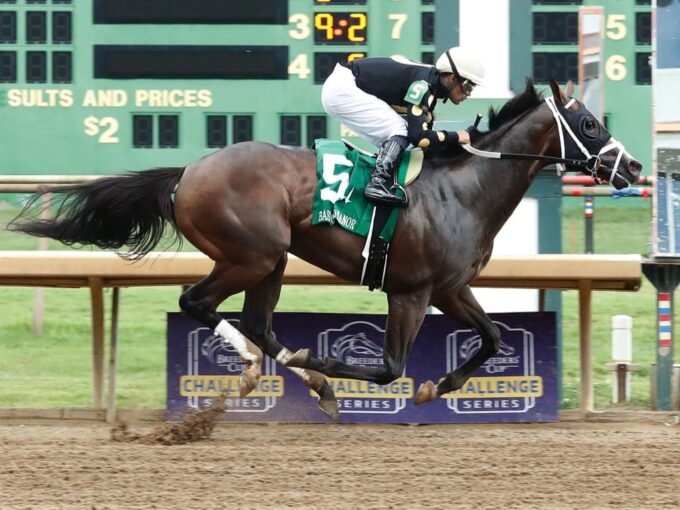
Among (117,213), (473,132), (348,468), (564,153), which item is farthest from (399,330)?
(117,213)

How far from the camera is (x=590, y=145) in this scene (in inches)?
230

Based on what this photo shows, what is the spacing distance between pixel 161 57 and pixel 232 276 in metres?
10.2

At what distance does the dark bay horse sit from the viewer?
5.60 metres

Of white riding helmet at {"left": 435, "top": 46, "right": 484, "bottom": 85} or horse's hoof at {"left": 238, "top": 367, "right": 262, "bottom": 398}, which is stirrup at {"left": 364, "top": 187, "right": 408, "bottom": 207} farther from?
horse's hoof at {"left": 238, "top": 367, "right": 262, "bottom": 398}

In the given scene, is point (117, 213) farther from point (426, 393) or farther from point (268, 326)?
point (426, 393)

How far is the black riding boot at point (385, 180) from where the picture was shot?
5578 millimetres

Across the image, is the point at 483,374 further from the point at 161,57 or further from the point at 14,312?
the point at 161,57

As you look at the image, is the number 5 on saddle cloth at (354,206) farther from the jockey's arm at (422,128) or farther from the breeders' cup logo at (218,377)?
the breeders' cup logo at (218,377)

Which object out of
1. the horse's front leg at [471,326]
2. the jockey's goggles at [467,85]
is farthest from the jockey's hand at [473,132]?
the horse's front leg at [471,326]

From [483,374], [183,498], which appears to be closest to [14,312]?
[483,374]

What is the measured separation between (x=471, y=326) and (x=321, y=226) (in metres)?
0.95

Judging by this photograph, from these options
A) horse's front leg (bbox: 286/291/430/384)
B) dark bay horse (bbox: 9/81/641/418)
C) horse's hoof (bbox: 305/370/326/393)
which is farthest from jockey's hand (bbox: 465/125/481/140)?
horse's hoof (bbox: 305/370/326/393)

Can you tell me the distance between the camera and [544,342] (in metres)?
6.60

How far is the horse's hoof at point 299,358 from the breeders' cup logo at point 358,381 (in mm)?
730
